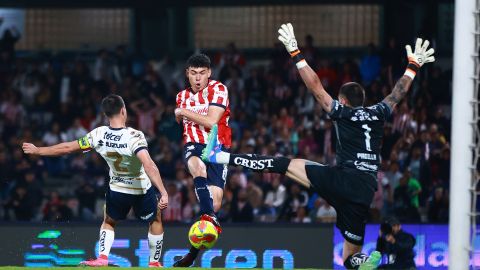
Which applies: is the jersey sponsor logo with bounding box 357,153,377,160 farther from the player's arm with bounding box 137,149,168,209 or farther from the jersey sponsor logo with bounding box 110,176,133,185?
the jersey sponsor logo with bounding box 110,176,133,185

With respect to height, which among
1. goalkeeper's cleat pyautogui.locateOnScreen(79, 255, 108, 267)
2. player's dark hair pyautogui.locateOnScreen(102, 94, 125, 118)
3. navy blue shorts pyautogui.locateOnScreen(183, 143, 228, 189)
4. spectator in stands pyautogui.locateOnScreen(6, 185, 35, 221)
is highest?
player's dark hair pyautogui.locateOnScreen(102, 94, 125, 118)

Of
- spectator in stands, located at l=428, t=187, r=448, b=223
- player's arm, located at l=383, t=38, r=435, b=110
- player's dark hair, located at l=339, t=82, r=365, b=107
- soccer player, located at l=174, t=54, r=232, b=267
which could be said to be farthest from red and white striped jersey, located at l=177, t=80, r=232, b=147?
spectator in stands, located at l=428, t=187, r=448, b=223

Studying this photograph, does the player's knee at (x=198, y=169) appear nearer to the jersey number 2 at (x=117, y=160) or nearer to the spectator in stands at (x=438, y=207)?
the jersey number 2 at (x=117, y=160)

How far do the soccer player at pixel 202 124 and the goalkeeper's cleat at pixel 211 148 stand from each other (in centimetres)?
50

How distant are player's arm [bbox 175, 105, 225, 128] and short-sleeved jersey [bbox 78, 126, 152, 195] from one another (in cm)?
48

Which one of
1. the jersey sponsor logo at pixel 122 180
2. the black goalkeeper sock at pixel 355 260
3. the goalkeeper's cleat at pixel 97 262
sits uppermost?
the jersey sponsor logo at pixel 122 180

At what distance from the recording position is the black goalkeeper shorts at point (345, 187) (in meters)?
11.2

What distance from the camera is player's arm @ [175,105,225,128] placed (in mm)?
11859

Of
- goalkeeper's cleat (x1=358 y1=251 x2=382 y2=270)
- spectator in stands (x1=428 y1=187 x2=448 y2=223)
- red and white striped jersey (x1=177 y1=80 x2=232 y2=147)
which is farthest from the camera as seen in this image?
spectator in stands (x1=428 y1=187 x2=448 y2=223)

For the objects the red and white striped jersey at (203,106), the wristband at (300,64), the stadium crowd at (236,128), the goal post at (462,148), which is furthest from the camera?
the stadium crowd at (236,128)

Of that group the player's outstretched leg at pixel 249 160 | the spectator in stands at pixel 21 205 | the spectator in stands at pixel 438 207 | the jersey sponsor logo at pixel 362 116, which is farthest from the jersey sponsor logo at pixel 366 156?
the spectator in stands at pixel 21 205

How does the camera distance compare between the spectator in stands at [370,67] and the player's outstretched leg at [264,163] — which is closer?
the player's outstretched leg at [264,163]

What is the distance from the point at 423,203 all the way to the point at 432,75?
3638mm

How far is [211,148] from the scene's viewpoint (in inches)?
446
